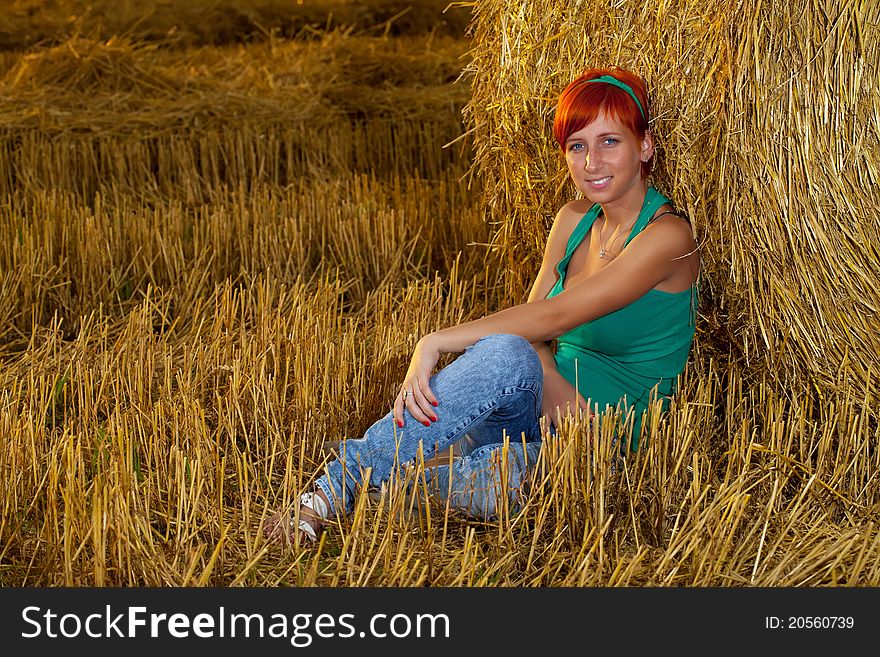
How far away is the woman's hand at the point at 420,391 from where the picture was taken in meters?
2.43

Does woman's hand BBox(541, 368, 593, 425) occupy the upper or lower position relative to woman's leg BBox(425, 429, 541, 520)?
upper

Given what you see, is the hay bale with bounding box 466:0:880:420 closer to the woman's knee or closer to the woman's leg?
the woman's knee

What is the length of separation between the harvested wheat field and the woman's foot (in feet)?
0.15

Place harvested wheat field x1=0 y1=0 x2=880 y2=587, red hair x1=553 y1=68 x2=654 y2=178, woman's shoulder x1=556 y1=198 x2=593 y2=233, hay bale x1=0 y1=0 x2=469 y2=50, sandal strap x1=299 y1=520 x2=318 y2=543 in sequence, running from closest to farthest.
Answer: harvested wheat field x1=0 y1=0 x2=880 y2=587 < sandal strap x1=299 y1=520 x2=318 y2=543 < red hair x1=553 y1=68 x2=654 y2=178 < woman's shoulder x1=556 y1=198 x2=593 y2=233 < hay bale x1=0 y1=0 x2=469 y2=50

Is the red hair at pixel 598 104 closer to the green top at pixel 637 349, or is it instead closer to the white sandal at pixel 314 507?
the green top at pixel 637 349

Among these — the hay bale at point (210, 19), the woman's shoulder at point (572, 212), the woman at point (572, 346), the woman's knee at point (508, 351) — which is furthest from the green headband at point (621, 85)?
the hay bale at point (210, 19)

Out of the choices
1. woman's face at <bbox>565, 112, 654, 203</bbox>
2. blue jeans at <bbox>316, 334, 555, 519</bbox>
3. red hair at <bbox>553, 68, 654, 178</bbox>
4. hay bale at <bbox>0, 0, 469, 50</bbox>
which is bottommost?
blue jeans at <bbox>316, 334, 555, 519</bbox>

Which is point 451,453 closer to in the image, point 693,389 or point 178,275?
point 693,389

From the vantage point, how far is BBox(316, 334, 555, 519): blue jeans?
242 centimetres

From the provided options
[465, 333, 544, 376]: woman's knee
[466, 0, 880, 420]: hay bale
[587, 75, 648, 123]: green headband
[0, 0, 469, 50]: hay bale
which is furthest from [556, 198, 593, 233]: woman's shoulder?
[0, 0, 469, 50]: hay bale

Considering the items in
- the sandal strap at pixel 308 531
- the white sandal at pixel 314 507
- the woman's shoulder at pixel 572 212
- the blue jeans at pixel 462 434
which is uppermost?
the woman's shoulder at pixel 572 212

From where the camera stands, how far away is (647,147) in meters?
2.71

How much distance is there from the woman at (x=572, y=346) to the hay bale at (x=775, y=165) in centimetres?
9

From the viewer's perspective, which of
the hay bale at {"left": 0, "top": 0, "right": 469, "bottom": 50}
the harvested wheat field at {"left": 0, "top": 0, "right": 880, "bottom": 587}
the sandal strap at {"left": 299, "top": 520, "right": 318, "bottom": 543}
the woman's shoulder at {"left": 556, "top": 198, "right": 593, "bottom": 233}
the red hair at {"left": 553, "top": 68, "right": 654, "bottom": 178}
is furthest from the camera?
the hay bale at {"left": 0, "top": 0, "right": 469, "bottom": 50}
